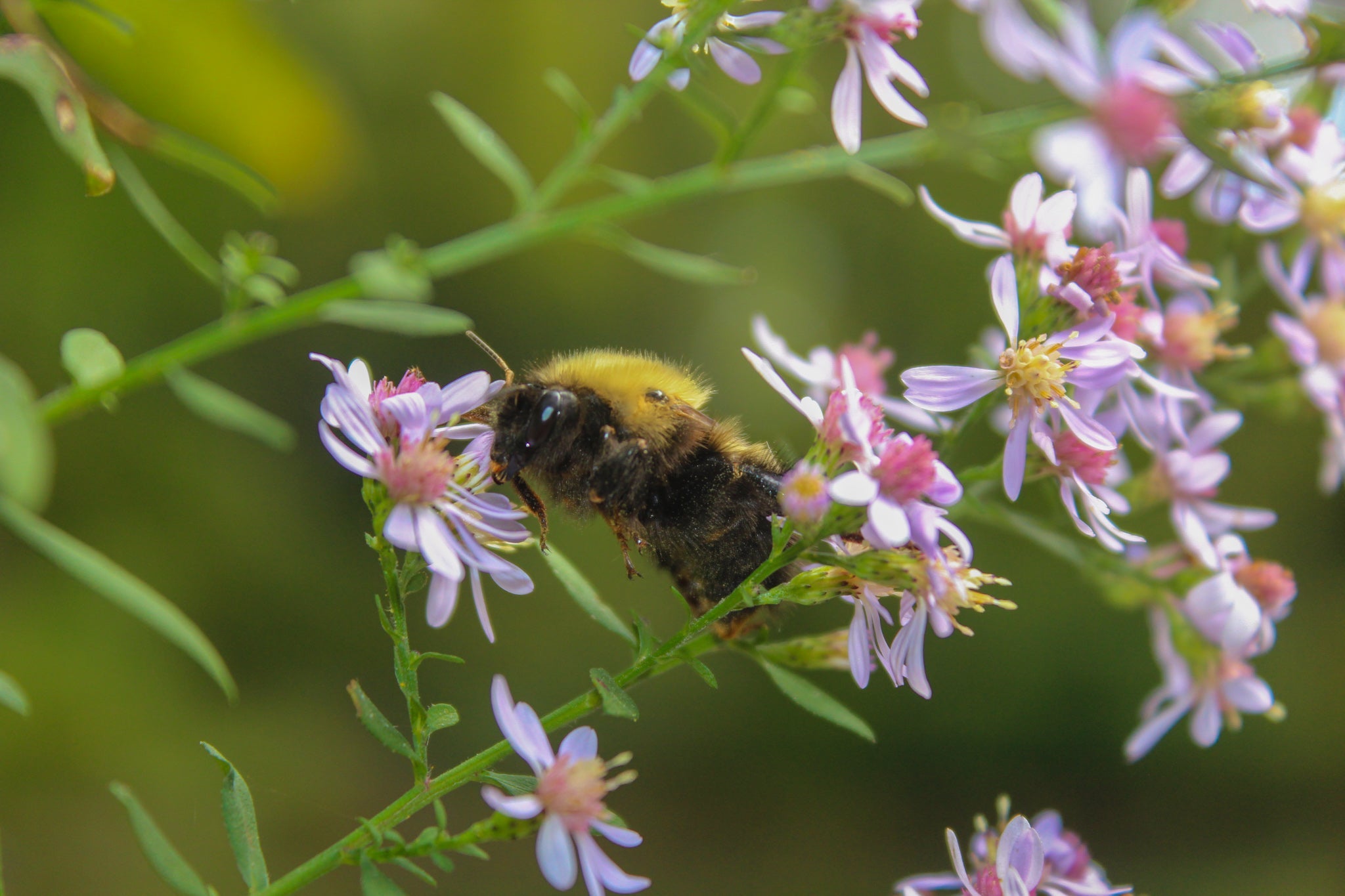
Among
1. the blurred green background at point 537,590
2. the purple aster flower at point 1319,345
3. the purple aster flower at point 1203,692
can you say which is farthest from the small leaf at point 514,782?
the blurred green background at point 537,590

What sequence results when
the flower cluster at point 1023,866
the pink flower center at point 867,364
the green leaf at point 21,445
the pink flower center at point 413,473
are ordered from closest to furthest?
the green leaf at point 21,445 → the pink flower center at point 413,473 → the flower cluster at point 1023,866 → the pink flower center at point 867,364

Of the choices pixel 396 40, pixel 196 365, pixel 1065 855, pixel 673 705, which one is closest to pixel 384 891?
pixel 1065 855

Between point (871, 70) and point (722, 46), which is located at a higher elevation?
point (722, 46)

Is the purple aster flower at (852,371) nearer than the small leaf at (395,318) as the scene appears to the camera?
No

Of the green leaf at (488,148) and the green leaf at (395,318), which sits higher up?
the green leaf at (488,148)

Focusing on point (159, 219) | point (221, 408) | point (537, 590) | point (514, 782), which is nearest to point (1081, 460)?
point (514, 782)

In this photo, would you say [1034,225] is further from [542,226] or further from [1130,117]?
[542,226]

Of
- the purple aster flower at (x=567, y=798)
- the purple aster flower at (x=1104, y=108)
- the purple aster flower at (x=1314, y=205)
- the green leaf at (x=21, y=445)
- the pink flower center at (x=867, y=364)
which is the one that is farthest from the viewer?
the pink flower center at (x=867, y=364)

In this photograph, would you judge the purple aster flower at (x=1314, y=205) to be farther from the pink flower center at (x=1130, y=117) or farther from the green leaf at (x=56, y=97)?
the green leaf at (x=56, y=97)
